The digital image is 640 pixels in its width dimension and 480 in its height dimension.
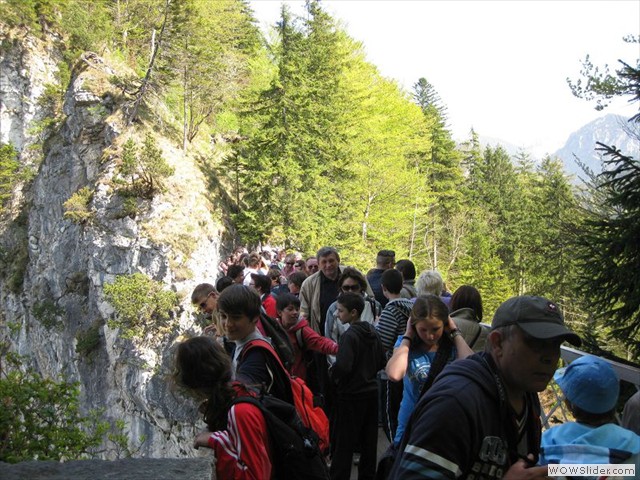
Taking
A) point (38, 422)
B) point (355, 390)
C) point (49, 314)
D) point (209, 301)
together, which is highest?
point (209, 301)

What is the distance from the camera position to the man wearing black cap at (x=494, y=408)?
1.59m

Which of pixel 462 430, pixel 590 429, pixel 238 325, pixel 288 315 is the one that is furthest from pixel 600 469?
pixel 288 315

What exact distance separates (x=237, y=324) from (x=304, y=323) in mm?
2095

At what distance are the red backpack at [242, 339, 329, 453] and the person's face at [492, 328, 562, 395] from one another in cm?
155

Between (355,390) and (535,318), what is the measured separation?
3.37 meters

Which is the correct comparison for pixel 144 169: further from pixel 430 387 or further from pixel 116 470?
pixel 430 387

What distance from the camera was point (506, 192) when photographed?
149ft

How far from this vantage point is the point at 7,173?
39.8 m

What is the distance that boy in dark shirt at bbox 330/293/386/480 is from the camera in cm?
490

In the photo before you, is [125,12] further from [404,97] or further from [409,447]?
[409,447]

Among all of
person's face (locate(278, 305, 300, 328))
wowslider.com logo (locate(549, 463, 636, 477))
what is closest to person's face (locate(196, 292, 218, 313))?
person's face (locate(278, 305, 300, 328))

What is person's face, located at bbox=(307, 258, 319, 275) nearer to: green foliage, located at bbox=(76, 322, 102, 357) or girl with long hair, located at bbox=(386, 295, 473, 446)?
girl with long hair, located at bbox=(386, 295, 473, 446)

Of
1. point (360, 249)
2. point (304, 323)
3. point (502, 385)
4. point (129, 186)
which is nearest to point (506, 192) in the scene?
point (360, 249)

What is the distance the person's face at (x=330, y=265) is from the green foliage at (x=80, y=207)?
24056 mm
